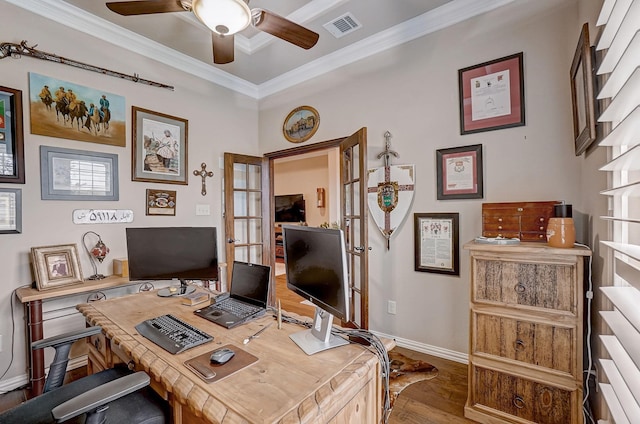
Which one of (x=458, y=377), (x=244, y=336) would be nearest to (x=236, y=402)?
(x=244, y=336)

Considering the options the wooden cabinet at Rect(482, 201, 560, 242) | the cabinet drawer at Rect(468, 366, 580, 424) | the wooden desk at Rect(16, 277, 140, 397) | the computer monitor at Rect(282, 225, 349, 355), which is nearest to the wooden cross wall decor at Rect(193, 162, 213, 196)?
the wooden desk at Rect(16, 277, 140, 397)

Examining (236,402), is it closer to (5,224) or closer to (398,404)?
(398,404)

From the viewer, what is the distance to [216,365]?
1.04m

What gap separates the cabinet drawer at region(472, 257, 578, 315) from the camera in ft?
5.03

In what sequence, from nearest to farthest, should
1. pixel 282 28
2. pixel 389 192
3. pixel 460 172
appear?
pixel 282 28 < pixel 460 172 < pixel 389 192

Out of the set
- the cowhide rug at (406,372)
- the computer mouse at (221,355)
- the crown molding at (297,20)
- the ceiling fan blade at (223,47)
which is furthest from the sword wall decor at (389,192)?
the computer mouse at (221,355)

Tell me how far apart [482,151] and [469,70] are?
2.17 feet

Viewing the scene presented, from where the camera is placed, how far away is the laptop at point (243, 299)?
1498 mm

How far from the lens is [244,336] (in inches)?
51.1

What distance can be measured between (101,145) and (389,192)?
2.62 meters

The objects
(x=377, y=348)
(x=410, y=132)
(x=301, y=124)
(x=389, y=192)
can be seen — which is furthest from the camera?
(x=301, y=124)

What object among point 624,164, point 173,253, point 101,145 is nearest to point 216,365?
point 173,253

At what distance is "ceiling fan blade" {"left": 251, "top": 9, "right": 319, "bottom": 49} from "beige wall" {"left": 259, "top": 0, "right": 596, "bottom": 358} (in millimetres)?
1069

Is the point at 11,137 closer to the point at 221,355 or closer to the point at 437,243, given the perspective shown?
the point at 221,355
